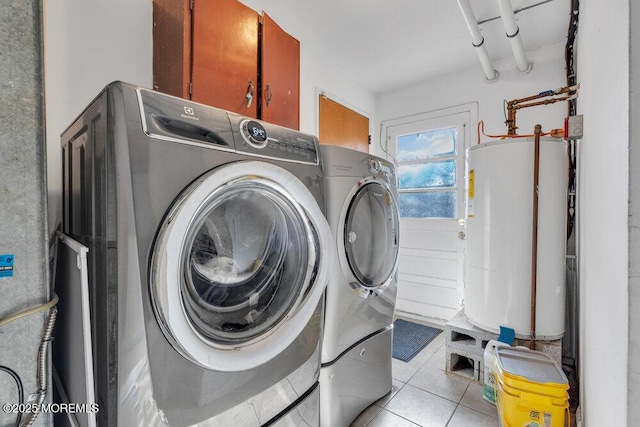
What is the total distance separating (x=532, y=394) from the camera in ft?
4.18

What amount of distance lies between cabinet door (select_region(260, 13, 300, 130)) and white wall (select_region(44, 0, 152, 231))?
0.60 metres

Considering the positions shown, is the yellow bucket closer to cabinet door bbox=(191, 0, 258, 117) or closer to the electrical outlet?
the electrical outlet

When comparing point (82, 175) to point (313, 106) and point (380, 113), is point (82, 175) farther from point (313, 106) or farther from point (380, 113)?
point (380, 113)

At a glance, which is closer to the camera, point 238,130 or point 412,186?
point 238,130

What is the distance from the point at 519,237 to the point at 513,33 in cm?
142

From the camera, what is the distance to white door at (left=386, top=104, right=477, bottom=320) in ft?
9.34

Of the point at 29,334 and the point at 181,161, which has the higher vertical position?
the point at 181,161

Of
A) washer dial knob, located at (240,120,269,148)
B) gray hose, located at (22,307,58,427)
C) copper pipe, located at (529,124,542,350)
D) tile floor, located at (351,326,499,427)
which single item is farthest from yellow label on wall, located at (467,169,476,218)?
gray hose, located at (22,307,58,427)

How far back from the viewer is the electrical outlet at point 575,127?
1444 mm

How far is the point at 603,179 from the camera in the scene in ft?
2.83

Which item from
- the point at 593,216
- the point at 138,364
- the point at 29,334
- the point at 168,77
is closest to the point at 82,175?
the point at 29,334

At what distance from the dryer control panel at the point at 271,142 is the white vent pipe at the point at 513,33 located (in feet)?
5.21

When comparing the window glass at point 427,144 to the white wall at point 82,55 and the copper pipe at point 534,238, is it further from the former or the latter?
the white wall at point 82,55

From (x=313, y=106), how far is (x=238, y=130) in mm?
1798
